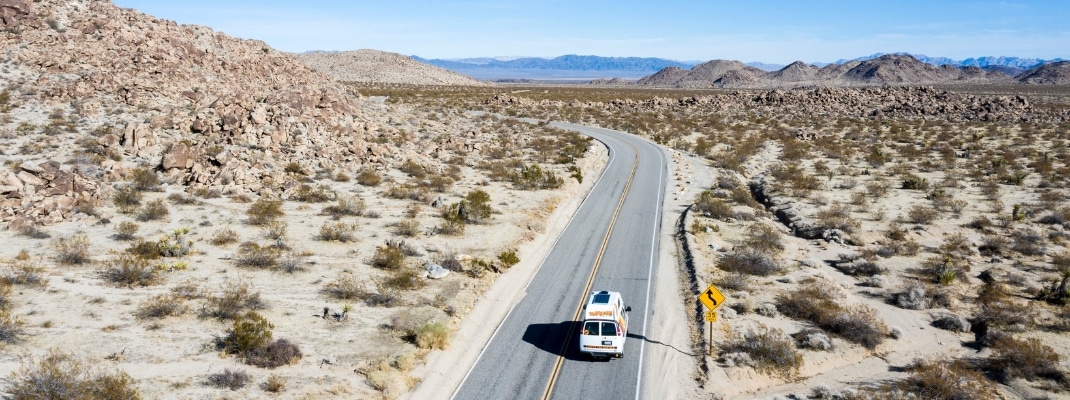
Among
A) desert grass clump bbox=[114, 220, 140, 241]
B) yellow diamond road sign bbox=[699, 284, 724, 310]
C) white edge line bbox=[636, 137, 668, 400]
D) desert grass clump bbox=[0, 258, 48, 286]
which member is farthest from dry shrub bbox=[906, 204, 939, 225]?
desert grass clump bbox=[0, 258, 48, 286]

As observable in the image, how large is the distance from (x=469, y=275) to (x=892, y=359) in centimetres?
1794

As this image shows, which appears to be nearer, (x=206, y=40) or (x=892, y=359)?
(x=892, y=359)

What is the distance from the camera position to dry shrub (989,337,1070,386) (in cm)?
1836

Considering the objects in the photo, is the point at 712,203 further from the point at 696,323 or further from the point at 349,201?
the point at 349,201

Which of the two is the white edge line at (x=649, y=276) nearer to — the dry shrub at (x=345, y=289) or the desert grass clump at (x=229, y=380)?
the dry shrub at (x=345, y=289)

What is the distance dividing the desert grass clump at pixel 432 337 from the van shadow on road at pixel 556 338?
3137 mm

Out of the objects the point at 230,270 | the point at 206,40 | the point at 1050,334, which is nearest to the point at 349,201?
the point at 230,270

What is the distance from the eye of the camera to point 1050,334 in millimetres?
21516

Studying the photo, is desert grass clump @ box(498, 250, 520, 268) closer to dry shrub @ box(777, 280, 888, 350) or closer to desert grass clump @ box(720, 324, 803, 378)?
desert grass clump @ box(720, 324, 803, 378)

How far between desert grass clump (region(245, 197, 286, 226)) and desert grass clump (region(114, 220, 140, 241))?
5654mm

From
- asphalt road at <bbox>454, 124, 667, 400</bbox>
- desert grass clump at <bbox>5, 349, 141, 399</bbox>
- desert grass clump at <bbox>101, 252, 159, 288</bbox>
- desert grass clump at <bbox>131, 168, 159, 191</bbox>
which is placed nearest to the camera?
desert grass clump at <bbox>5, 349, 141, 399</bbox>

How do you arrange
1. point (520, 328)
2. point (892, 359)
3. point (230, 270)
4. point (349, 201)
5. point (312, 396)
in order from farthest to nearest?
point (349, 201) < point (230, 270) < point (520, 328) < point (892, 359) < point (312, 396)

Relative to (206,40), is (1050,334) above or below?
below

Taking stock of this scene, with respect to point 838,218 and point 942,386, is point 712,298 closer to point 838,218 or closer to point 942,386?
point 942,386
